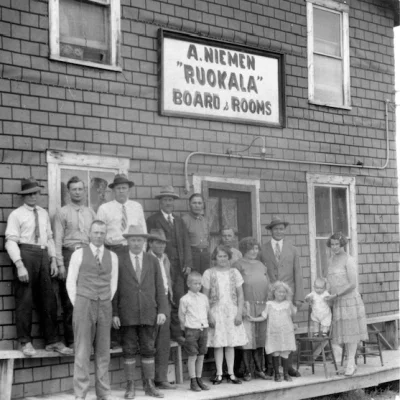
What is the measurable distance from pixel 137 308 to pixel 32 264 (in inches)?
48.2

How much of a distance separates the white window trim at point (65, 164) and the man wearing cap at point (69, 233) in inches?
9.4

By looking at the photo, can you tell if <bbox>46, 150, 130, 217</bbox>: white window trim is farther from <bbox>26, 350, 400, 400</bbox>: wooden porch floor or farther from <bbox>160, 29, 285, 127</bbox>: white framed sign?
<bbox>26, 350, 400, 400</bbox>: wooden porch floor

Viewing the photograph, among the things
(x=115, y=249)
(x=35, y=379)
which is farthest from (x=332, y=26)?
(x=35, y=379)

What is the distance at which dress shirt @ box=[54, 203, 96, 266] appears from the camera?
30.0 ft

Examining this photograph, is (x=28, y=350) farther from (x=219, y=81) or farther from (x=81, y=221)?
(x=219, y=81)

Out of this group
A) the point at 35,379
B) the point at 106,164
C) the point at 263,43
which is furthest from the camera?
the point at 263,43

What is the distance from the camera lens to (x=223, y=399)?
9.17 m

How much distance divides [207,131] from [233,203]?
3.75 feet

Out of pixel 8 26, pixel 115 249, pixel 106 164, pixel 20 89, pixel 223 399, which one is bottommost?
pixel 223 399

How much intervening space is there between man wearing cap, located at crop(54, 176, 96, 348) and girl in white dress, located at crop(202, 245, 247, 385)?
1.69m

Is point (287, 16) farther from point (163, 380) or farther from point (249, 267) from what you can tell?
point (163, 380)

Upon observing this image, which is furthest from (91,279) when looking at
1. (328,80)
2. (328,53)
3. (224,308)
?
(328,53)

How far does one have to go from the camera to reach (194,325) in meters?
9.53

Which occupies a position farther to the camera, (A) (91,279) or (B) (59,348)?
(B) (59,348)
